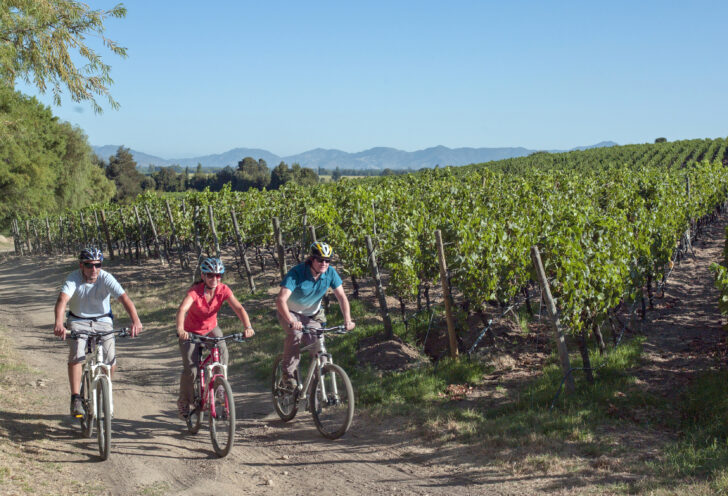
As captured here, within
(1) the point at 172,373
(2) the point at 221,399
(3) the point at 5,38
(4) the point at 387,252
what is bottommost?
(1) the point at 172,373

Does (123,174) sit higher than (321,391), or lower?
higher

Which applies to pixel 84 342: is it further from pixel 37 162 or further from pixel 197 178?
pixel 197 178

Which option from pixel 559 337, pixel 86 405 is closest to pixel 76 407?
pixel 86 405

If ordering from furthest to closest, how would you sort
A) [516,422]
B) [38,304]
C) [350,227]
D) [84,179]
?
[84,179], [38,304], [350,227], [516,422]

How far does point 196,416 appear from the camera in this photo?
235 inches

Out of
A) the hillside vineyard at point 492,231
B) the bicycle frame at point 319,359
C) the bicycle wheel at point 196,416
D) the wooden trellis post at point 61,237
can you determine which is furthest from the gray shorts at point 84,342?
the wooden trellis post at point 61,237

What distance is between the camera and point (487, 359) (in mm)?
8172

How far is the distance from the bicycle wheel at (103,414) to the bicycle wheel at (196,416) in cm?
84

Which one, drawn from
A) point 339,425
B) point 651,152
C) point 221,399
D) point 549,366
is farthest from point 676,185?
point 651,152

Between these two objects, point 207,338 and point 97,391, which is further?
point 207,338

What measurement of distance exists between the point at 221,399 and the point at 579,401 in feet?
13.0

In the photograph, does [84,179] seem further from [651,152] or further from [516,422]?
[651,152]

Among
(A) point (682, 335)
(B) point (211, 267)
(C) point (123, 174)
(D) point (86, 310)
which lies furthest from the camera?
(C) point (123, 174)

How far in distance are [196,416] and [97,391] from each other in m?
1.13
